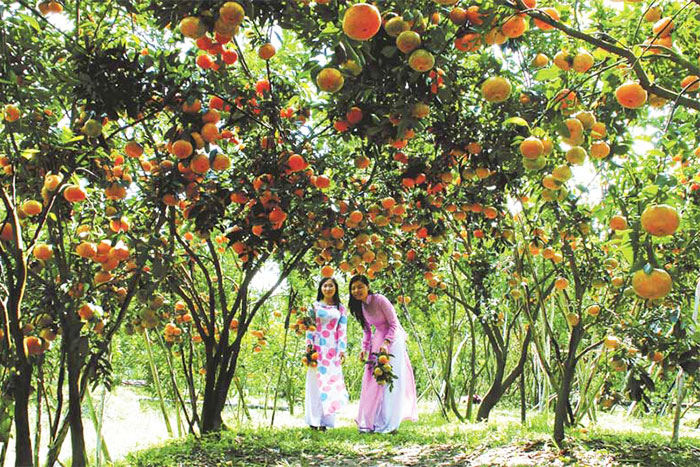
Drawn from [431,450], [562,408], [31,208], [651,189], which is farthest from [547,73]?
[431,450]

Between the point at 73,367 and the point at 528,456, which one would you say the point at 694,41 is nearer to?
the point at 528,456

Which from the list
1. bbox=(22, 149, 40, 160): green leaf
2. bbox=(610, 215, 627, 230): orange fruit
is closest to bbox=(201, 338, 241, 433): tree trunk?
bbox=(22, 149, 40, 160): green leaf

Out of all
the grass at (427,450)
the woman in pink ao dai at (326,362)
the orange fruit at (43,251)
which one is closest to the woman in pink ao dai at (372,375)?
the woman in pink ao dai at (326,362)

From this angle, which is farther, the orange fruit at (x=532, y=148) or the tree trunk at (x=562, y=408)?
the tree trunk at (x=562, y=408)

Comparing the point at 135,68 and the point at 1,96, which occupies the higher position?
the point at 135,68

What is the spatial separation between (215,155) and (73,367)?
1221 mm

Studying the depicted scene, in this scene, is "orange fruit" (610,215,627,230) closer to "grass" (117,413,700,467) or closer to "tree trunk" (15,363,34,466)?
"grass" (117,413,700,467)

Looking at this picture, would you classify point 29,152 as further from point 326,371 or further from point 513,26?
point 326,371

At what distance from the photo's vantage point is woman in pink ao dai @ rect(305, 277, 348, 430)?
17.8ft

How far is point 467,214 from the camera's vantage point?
3643 millimetres

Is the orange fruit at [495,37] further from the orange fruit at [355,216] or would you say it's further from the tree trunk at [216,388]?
the tree trunk at [216,388]

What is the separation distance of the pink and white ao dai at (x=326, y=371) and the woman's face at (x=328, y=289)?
13 cm

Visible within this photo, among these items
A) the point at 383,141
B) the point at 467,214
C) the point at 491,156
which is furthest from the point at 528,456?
the point at 383,141

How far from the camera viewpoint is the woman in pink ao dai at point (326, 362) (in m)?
5.42
